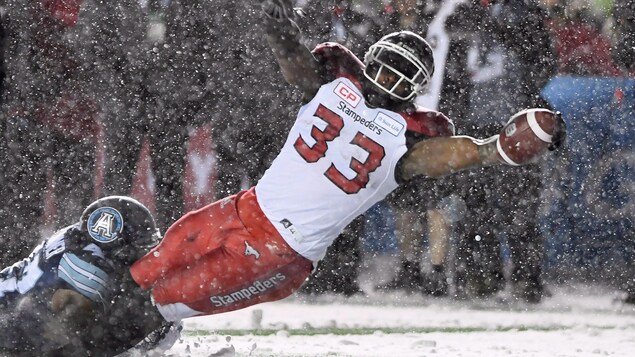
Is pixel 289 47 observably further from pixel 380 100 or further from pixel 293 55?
pixel 380 100

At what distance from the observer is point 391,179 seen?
5004 mm

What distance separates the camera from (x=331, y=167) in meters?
5.00

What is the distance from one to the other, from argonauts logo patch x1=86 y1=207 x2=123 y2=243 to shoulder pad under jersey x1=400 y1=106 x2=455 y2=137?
1387mm

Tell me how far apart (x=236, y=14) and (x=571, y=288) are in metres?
3.05

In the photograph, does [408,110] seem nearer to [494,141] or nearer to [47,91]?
[494,141]

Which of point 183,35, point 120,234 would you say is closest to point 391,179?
point 120,234

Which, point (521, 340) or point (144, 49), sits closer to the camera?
point (521, 340)

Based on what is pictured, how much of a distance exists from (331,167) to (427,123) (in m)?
0.46

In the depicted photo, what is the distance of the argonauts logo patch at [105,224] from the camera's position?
522 cm

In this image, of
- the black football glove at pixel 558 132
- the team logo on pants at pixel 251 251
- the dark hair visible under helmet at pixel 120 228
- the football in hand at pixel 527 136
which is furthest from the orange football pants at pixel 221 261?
the black football glove at pixel 558 132

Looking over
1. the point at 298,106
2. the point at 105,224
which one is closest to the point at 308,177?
the point at 105,224

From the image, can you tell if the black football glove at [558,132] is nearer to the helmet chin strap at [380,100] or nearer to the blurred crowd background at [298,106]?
the helmet chin strap at [380,100]

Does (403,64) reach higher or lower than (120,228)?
higher

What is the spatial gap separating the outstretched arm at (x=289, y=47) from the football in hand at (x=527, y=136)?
37.7 inches
